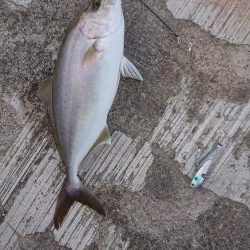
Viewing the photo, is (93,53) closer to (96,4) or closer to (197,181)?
(96,4)

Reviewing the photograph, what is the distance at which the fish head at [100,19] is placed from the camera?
6.99ft

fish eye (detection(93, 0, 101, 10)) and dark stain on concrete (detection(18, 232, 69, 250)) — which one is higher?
fish eye (detection(93, 0, 101, 10))

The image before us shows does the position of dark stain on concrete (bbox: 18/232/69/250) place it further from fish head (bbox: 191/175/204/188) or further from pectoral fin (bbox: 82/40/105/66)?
pectoral fin (bbox: 82/40/105/66)

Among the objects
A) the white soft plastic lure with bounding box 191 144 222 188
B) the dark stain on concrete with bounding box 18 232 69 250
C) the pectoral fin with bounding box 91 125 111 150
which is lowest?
the dark stain on concrete with bounding box 18 232 69 250

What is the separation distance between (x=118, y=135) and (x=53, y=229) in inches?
24.5

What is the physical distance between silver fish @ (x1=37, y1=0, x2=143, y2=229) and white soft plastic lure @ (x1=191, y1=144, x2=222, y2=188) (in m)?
0.49

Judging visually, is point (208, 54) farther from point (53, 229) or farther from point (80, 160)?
point (53, 229)

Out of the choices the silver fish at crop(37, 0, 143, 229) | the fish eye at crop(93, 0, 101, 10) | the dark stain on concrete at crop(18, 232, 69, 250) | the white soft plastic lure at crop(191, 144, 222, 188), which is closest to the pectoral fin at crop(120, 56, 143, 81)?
the silver fish at crop(37, 0, 143, 229)

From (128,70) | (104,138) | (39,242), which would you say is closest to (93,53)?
(128,70)

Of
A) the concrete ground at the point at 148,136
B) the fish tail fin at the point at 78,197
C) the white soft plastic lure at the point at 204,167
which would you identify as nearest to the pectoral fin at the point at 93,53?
the concrete ground at the point at 148,136

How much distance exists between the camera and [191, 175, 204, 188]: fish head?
7.94 feet

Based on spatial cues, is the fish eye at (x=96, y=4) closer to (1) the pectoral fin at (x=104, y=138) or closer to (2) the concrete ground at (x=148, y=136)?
(2) the concrete ground at (x=148, y=136)

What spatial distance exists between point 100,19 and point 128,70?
1.14ft

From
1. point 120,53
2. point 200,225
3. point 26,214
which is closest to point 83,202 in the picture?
point 26,214
